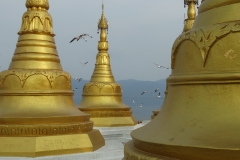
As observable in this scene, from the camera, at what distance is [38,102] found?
580 centimetres

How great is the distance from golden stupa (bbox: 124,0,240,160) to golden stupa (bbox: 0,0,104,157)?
322 centimetres

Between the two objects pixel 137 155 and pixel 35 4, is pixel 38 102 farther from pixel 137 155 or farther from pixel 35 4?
pixel 137 155

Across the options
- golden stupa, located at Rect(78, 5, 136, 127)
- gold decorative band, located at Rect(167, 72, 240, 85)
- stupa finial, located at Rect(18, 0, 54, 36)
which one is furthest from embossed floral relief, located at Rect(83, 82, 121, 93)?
gold decorative band, located at Rect(167, 72, 240, 85)

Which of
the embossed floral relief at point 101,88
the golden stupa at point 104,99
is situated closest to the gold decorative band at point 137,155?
the golden stupa at point 104,99

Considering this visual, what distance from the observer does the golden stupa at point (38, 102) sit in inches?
215

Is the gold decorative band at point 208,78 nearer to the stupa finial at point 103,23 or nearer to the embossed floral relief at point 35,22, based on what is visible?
the embossed floral relief at point 35,22

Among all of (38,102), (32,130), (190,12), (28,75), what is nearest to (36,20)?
(28,75)

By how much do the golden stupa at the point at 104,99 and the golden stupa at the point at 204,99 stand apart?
7144 millimetres

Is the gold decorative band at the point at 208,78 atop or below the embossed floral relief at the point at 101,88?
atop

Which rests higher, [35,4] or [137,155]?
[35,4]

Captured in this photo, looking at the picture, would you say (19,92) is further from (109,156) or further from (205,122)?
(205,122)

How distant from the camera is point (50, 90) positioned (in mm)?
5895

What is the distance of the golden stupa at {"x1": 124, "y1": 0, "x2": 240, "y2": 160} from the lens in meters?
2.01

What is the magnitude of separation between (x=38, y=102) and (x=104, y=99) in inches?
169
